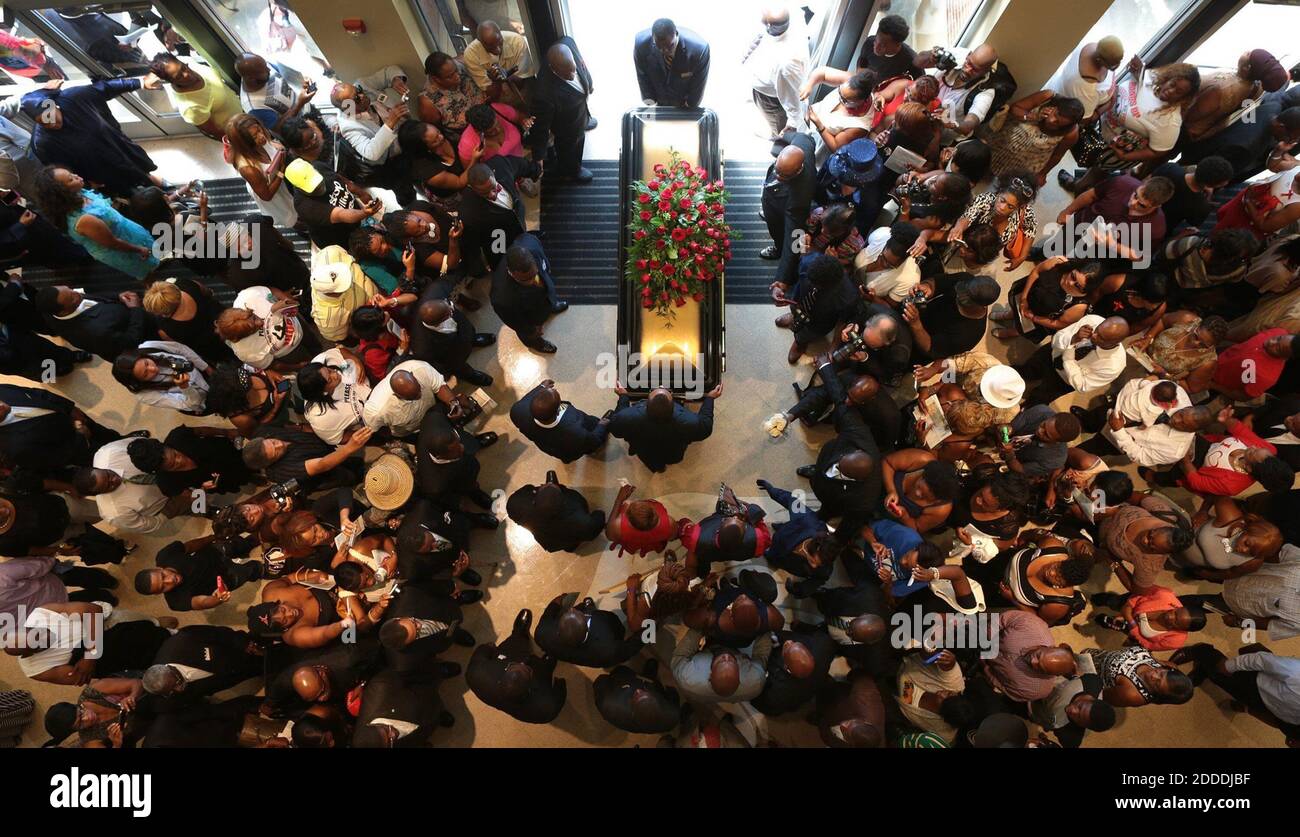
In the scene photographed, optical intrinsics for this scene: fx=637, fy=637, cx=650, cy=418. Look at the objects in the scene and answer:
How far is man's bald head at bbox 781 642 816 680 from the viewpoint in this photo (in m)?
3.60

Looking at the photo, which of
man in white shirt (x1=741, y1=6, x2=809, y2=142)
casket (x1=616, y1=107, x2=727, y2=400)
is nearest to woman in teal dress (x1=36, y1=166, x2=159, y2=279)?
casket (x1=616, y1=107, x2=727, y2=400)

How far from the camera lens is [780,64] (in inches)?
209

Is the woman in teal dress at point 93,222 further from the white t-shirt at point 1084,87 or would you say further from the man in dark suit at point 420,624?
the white t-shirt at point 1084,87

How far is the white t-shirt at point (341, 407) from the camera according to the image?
4.27 meters

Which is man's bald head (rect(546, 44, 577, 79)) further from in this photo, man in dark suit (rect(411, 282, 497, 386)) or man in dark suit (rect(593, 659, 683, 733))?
man in dark suit (rect(593, 659, 683, 733))

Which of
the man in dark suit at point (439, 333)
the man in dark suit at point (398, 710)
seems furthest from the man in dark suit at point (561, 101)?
the man in dark suit at point (398, 710)

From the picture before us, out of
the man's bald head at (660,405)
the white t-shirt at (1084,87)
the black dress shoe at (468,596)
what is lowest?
the black dress shoe at (468,596)

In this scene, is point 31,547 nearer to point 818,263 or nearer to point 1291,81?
point 818,263

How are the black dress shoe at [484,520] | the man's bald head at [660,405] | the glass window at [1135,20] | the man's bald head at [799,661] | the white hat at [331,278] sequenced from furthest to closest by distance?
the glass window at [1135,20] < the black dress shoe at [484,520] < the white hat at [331,278] < the man's bald head at [660,405] < the man's bald head at [799,661]

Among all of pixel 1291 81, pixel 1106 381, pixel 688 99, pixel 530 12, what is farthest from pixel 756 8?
pixel 1106 381

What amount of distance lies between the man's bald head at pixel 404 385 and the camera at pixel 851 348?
2860 millimetres

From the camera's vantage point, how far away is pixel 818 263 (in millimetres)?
4230

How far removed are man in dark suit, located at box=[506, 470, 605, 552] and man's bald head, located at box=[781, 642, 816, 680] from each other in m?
1.58

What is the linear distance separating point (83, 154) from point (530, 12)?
3680mm
